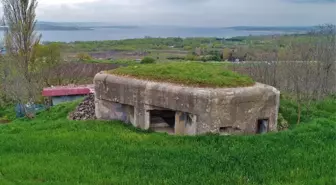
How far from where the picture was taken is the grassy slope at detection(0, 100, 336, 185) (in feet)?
23.4

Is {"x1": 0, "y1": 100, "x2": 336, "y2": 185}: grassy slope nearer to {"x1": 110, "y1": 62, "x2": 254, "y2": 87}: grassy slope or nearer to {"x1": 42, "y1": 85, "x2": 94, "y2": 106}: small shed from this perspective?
{"x1": 110, "y1": 62, "x2": 254, "y2": 87}: grassy slope

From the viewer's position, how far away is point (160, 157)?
8195mm

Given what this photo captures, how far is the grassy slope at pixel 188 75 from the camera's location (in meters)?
10.3

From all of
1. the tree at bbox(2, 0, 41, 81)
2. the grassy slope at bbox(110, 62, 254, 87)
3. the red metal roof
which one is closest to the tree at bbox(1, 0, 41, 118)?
the tree at bbox(2, 0, 41, 81)

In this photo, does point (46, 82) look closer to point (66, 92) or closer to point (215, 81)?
point (66, 92)

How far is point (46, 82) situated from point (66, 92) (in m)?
6.75

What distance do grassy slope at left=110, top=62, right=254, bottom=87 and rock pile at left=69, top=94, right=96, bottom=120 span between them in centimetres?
167

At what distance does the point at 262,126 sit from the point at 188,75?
7.78 feet

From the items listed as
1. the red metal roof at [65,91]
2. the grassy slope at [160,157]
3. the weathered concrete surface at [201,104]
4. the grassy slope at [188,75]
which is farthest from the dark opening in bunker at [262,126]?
the red metal roof at [65,91]

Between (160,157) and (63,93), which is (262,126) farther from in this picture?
(63,93)

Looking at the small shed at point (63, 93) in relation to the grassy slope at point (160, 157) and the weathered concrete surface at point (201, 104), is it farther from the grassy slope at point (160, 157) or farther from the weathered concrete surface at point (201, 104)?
the grassy slope at point (160, 157)

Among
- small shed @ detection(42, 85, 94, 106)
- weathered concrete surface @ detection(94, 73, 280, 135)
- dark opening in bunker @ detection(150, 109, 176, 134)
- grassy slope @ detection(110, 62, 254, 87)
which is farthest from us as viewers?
small shed @ detection(42, 85, 94, 106)

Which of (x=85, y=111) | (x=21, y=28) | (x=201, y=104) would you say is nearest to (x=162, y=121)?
(x=201, y=104)

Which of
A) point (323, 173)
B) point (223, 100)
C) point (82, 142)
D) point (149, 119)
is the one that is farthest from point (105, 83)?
point (323, 173)
